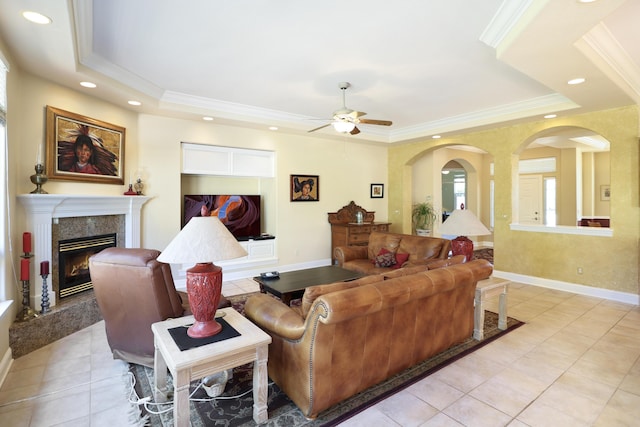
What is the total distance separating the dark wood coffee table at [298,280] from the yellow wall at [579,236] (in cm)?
329

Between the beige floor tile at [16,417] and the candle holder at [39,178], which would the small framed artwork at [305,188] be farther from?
the beige floor tile at [16,417]

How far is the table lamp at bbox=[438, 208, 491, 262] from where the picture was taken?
11.0 feet

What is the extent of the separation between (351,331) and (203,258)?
3.32ft

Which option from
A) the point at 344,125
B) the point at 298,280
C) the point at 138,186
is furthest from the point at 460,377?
the point at 138,186

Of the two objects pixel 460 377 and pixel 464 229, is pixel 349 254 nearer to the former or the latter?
pixel 464 229

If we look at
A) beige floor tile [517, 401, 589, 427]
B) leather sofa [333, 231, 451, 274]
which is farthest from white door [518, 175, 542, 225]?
beige floor tile [517, 401, 589, 427]

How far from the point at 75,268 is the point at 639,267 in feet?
23.7

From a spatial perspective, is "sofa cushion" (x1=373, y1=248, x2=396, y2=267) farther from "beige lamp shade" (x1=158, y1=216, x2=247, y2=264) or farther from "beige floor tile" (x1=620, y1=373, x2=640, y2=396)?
"beige lamp shade" (x1=158, y1=216, x2=247, y2=264)

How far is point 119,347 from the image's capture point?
8.61 ft

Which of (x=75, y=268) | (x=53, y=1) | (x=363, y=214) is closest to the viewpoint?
(x=53, y=1)

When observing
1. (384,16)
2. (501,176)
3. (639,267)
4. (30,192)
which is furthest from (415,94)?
(30,192)

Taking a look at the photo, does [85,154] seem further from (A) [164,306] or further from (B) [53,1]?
(A) [164,306]

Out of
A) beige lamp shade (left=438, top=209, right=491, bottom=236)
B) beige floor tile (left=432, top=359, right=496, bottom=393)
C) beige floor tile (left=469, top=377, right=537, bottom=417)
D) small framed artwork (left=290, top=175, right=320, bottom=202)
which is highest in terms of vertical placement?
small framed artwork (left=290, top=175, right=320, bottom=202)

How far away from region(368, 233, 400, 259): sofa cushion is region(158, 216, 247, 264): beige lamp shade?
3439mm
